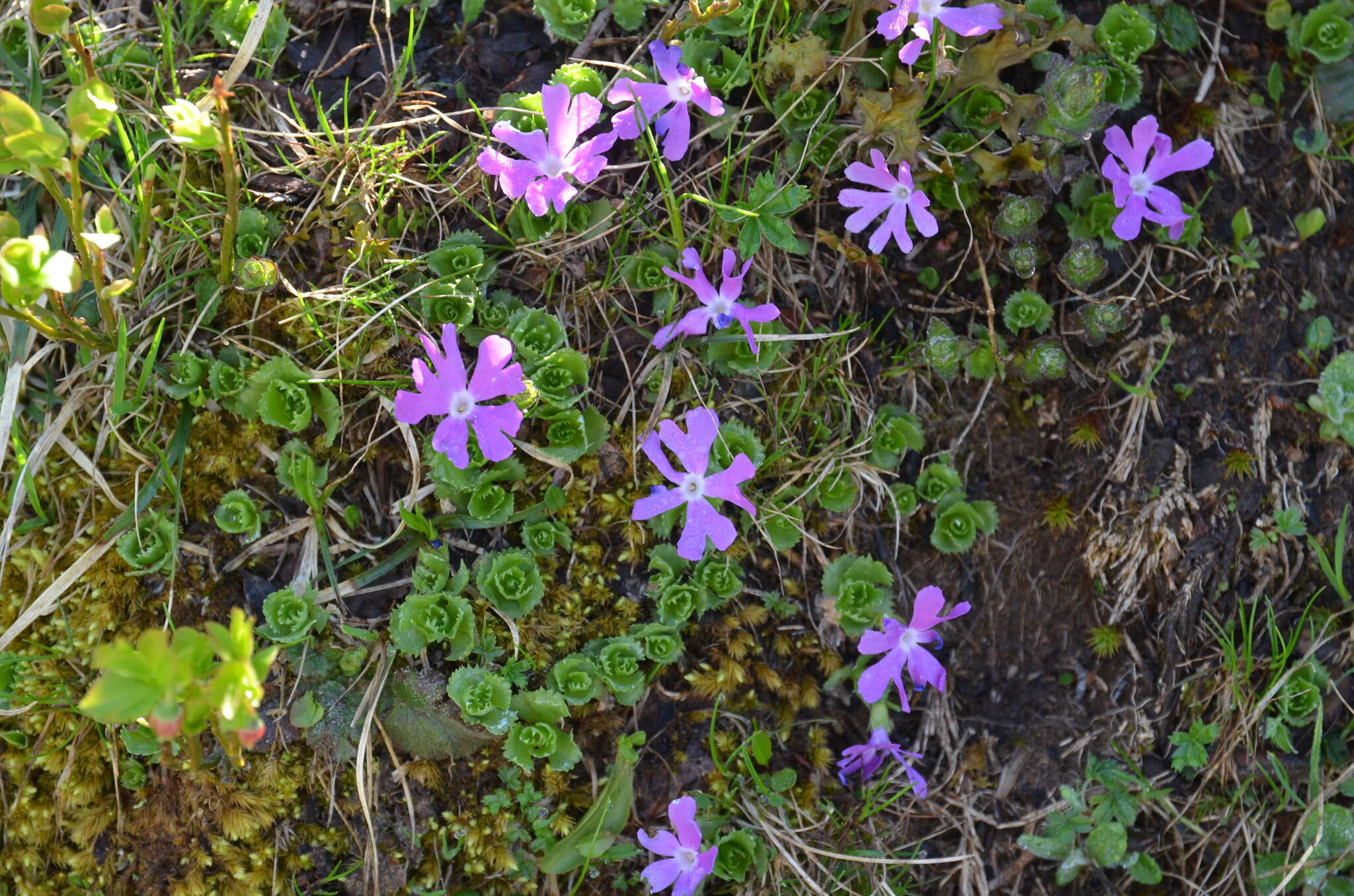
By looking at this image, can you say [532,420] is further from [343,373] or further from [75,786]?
[75,786]

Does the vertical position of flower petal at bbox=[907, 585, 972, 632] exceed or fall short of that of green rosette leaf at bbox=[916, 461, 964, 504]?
it falls short

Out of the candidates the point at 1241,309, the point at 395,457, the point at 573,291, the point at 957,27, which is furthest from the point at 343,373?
the point at 1241,309

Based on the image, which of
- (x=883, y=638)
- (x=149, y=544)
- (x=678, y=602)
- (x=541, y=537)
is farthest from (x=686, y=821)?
(x=149, y=544)

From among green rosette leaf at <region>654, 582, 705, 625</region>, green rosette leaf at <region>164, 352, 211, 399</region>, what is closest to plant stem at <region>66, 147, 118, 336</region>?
green rosette leaf at <region>164, 352, 211, 399</region>

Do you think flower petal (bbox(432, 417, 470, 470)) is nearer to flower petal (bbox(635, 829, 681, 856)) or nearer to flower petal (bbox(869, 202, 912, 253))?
flower petal (bbox(635, 829, 681, 856))

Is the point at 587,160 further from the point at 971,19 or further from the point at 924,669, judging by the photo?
the point at 924,669
